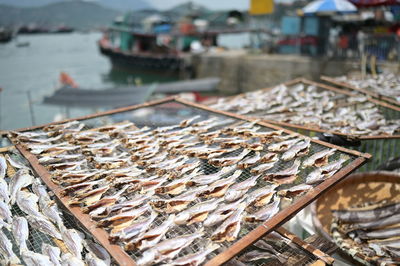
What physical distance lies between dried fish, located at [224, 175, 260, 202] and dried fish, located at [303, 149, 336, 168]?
66cm

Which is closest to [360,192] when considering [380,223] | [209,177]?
[380,223]

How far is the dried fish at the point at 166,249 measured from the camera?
2.03 m

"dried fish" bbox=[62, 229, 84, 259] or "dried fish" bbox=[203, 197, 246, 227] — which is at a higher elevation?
"dried fish" bbox=[203, 197, 246, 227]

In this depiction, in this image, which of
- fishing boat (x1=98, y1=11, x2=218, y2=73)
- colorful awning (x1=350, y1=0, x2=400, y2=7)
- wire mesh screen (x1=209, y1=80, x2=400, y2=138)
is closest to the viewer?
wire mesh screen (x1=209, y1=80, x2=400, y2=138)

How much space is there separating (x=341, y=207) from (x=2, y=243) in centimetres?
430

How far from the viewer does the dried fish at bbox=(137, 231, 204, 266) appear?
2027mm

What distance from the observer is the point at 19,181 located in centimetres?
317

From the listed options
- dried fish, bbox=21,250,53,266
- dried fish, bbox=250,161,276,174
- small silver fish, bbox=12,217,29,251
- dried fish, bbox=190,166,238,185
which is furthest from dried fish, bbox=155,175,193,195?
small silver fish, bbox=12,217,29,251

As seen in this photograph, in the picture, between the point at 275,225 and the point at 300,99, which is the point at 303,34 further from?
the point at 275,225

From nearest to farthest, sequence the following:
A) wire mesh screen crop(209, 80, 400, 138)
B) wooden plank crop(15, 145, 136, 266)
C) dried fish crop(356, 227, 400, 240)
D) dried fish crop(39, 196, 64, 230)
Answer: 1. wooden plank crop(15, 145, 136, 266)
2. dried fish crop(39, 196, 64, 230)
3. dried fish crop(356, 227, 400, 240)
4. wire mesh screen crop(209, 80, 400, 138)

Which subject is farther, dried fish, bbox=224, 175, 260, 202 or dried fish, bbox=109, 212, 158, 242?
dried fish, bbox=224, 175, 260, 202

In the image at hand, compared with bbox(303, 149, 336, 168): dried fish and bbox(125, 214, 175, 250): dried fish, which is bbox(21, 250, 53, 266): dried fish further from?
A: bbox(303, 149, 336, 168): dried fish

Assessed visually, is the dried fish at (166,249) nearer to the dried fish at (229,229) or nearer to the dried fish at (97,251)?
the dried fish at (229,229)

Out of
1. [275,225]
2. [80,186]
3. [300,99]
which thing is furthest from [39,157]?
[300,99]
